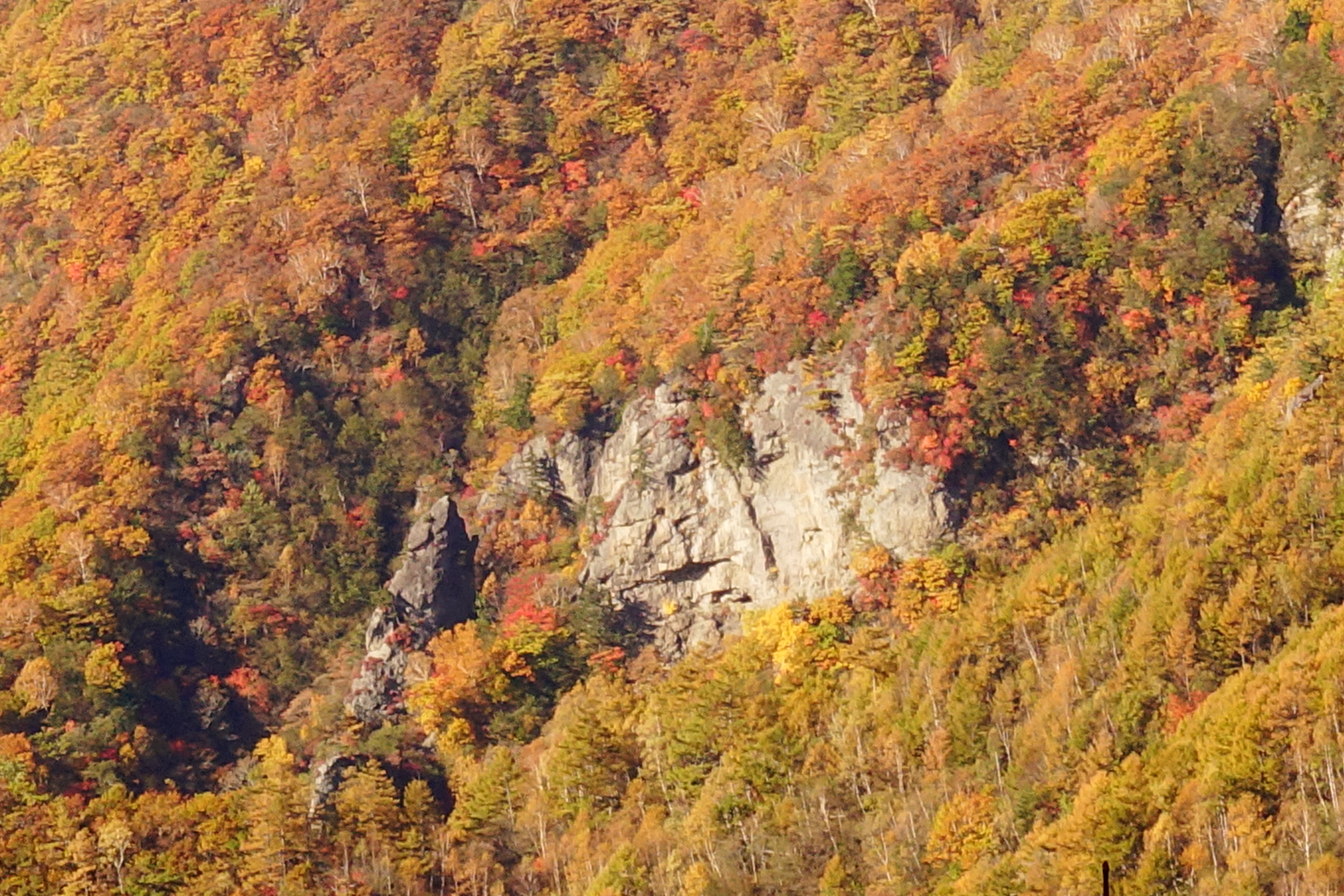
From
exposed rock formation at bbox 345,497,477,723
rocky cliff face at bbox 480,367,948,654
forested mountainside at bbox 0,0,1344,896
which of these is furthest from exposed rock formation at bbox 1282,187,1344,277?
exposed rock formation at bbox 345,497,477,723

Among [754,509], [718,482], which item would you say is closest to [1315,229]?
[754,509]

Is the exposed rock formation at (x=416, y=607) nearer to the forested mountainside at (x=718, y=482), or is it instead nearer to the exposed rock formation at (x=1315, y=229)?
the forested mountainside at (x=718, y=482)

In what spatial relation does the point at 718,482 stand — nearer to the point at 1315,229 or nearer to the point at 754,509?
the point at 754,509

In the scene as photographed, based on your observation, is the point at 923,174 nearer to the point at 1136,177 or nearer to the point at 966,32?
the point at 1136,177

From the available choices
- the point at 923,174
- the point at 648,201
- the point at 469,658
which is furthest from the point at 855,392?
the point at 648,201

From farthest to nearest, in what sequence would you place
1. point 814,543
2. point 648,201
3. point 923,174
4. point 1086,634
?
point 648,201, point 923,174, point 814,543, point 1086,634
